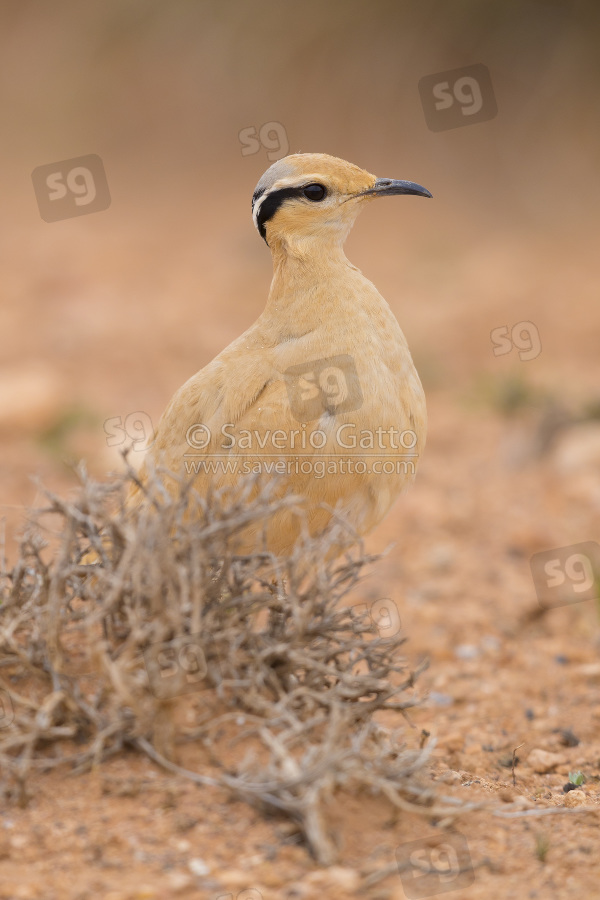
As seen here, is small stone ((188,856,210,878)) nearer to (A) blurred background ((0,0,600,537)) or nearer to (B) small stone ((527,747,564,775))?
(B) small stone ((527,747,564,775))

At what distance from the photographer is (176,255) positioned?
13820mm

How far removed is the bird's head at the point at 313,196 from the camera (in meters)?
4.14

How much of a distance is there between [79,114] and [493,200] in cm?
690

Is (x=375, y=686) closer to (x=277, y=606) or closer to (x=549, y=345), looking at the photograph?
(x=277, y=606)

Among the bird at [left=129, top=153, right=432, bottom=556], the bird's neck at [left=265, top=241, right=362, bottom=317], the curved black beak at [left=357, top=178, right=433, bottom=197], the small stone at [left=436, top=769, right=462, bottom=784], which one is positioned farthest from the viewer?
the curved black beak at [left=357, top=178, right=433, bottom=197]

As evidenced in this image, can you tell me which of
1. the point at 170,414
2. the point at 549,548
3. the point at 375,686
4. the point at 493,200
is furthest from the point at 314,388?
the point at 493,200

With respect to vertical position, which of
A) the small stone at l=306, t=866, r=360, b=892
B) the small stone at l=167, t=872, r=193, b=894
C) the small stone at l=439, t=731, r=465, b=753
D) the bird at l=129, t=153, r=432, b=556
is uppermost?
the bird at l=129, t=153, r=432, b=556

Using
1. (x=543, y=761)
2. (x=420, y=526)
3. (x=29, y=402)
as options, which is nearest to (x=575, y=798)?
(x=543, y=761)

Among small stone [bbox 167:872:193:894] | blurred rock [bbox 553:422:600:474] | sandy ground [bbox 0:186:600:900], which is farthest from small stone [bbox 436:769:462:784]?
blurred rock [bbox 553:422:600:474]

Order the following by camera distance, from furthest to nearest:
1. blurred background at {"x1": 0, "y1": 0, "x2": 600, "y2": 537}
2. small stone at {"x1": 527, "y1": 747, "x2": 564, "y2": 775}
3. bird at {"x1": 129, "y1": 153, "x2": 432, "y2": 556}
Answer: blurred background at {"x1": 0, "y1": 0, "x2": 600, "y2": 537}, small stone at {"x1": 527, "y1": 747, "x2": 564, "y2": 775}, bird at {"x1": 129, "y1": 153, "x2": 432, "y2": 556}

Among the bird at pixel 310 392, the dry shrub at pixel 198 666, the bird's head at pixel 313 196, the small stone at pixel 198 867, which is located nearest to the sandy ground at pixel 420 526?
the small stone at pixel 198 867

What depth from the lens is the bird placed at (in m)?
3.78

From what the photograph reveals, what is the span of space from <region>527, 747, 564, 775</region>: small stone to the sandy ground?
0.06ft

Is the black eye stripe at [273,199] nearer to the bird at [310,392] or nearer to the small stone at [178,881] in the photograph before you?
the bird at [310,392]
